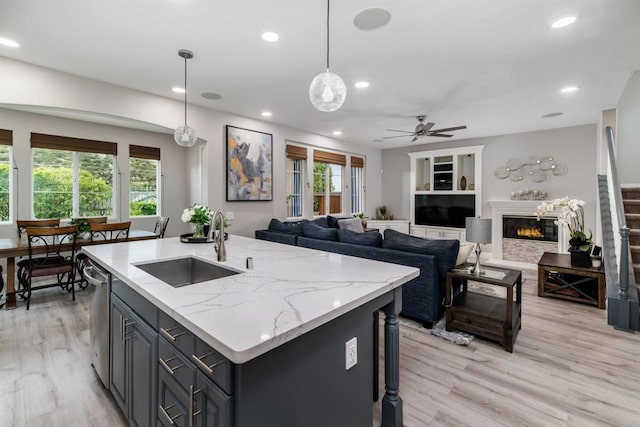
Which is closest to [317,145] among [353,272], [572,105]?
[572,105]

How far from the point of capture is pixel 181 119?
429cm

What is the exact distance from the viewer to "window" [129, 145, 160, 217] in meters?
5.86

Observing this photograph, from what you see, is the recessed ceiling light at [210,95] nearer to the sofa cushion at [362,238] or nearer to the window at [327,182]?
the sofa cushion at [362,238]

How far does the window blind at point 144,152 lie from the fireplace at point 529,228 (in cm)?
741

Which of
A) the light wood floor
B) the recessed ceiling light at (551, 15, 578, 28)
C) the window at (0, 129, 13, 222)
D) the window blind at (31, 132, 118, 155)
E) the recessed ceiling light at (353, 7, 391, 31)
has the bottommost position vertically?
the light wood floor

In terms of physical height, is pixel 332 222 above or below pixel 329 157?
below

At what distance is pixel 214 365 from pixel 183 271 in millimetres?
1377

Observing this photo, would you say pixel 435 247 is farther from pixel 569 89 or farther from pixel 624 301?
pixel 569 89

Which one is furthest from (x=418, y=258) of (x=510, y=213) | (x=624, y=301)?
(x=510, y=213)

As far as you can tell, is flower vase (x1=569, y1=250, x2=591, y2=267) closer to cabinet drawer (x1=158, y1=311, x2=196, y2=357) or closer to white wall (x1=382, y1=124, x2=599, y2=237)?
white wall (x1=382, y1=124, x2=599, y2=237)

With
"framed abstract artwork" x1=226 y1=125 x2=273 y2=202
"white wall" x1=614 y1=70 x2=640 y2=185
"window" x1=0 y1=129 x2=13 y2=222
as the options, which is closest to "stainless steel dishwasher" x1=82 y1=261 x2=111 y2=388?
"framed abstract artwork" x1=226 y1=125 x2=273 y2=202

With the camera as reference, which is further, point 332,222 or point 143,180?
point 332,222

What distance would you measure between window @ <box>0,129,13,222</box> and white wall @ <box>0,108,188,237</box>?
0.08 meters

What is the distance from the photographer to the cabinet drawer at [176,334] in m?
1.13
